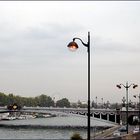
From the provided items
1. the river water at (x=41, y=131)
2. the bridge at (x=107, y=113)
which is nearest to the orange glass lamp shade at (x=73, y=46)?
the river water at (x=41, y=131)

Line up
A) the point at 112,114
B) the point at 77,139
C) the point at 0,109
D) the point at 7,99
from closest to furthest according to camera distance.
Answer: the point at 77,139
the point at 112,114
the point at 0,109
the point at 7,99

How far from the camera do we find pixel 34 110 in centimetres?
12069

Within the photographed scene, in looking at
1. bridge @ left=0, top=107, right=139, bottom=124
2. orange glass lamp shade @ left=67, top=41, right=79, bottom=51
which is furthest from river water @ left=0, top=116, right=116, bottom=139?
orange glass lamp shade @ left=67, top=41, right=79, bottom=51

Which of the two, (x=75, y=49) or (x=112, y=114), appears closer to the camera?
(x=75, y=49)

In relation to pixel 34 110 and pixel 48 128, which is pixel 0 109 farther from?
pixel 48 128

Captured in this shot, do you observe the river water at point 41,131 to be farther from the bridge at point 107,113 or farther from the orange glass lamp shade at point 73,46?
the orange glass lamp shade at point 73,46

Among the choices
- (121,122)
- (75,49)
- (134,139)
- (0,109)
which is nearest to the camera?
(75,49)

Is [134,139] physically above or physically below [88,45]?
below

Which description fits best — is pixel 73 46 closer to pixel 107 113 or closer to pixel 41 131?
pixel 41 131

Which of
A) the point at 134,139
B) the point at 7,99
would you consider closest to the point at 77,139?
the point at 134,139

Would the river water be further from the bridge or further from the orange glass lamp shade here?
the orange glass lamp shade

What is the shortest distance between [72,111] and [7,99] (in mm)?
80407

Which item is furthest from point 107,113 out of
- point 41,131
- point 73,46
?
point 73,46

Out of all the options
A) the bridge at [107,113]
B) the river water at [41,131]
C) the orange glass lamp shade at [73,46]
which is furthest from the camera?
the bridge at [107,113]
